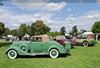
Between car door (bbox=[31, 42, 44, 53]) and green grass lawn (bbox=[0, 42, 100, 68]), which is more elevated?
car door (bbox=[31, 42, 44, 53])

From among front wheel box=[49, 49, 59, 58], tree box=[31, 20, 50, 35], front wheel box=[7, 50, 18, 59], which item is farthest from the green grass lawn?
tree box=[31, 20, 50, 35]

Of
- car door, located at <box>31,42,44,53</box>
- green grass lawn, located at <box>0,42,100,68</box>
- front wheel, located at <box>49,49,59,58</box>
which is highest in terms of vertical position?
car door, located at <box>31,42,44,53</box>

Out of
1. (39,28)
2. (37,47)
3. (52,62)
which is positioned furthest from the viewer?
(39,28)

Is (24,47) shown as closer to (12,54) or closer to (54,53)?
(12,54)

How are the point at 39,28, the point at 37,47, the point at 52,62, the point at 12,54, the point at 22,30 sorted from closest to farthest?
the point at 52,62, the point at 12,54, the point at 37,47, the point at 39,28, the point at 22,30

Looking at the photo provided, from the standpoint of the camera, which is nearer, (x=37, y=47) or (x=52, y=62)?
(x=52, y=62)

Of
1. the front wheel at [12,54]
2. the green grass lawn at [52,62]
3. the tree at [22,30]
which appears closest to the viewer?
the green grass lawn at [52,62]

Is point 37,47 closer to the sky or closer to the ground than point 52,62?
closer to the sky

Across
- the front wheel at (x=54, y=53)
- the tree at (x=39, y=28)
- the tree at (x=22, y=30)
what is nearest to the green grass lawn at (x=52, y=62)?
the front wheel at (x=54, y=53)

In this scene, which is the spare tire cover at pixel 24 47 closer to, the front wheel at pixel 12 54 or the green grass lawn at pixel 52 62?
the front wheel at pixel 12 54

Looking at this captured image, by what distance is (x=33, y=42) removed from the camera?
53.4 ft

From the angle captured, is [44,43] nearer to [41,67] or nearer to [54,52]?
[54,52]

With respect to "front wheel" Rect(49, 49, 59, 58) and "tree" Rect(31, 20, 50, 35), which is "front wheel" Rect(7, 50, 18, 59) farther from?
"tree" Rect(31, 20, 50, 35)

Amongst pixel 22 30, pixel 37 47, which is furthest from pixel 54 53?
pixel 22 30
